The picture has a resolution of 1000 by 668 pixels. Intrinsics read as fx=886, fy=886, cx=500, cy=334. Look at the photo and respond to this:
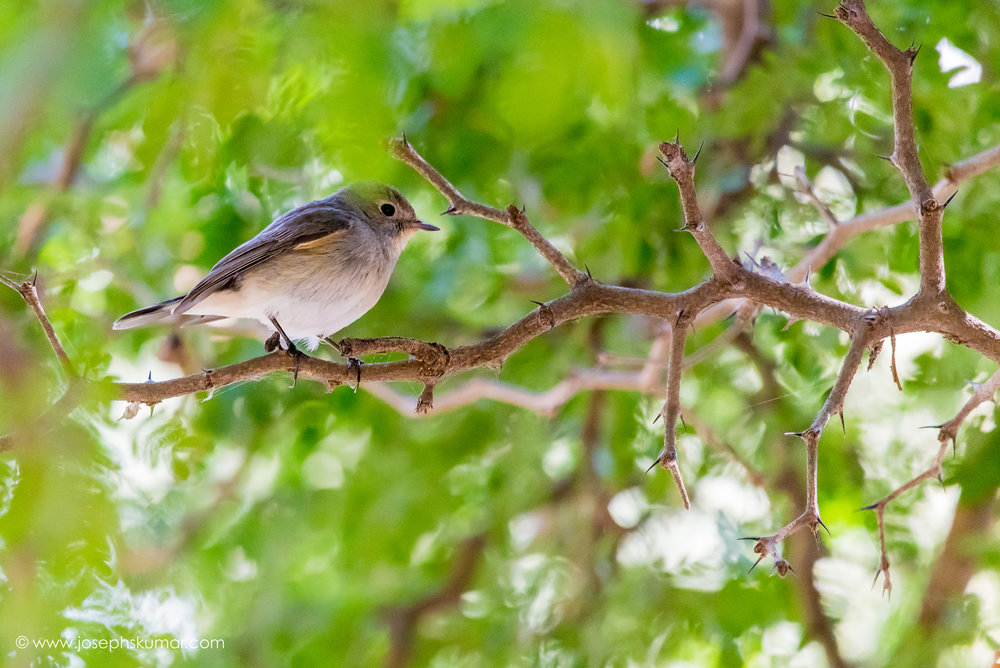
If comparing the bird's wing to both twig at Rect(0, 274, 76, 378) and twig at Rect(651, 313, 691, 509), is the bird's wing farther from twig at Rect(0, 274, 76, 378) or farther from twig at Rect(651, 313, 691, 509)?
twig at Rect(651, 313, 691, 509)

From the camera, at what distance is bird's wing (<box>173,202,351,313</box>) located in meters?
3.71

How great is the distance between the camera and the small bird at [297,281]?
3.67 meters

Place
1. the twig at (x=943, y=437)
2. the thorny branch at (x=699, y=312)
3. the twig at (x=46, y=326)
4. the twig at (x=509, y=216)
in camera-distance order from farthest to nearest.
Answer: the twig at (x=943, y=437), the twig at (x=509, y=216), the thorny branch at (x=699, y=312), the twig at (x=46, y=326)

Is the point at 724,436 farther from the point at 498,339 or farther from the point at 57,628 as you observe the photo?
the point at 57,628

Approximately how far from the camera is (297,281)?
3664mm

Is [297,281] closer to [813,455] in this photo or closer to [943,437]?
[813,455]

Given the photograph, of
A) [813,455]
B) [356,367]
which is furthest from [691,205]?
[356,367]

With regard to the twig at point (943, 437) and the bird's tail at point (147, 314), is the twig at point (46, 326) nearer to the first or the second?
the bird's tail at point (147, 314)

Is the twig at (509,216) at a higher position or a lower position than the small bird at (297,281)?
higher

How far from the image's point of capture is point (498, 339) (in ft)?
8.68

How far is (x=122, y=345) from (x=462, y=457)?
2.03m

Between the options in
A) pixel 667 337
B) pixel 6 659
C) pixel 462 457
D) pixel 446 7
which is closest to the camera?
pixel 6 659

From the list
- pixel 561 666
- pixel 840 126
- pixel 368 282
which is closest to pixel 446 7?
pixel 368 282

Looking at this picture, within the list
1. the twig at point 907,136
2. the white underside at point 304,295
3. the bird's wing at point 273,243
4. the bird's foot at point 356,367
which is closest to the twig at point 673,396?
the twig at point 907,136
